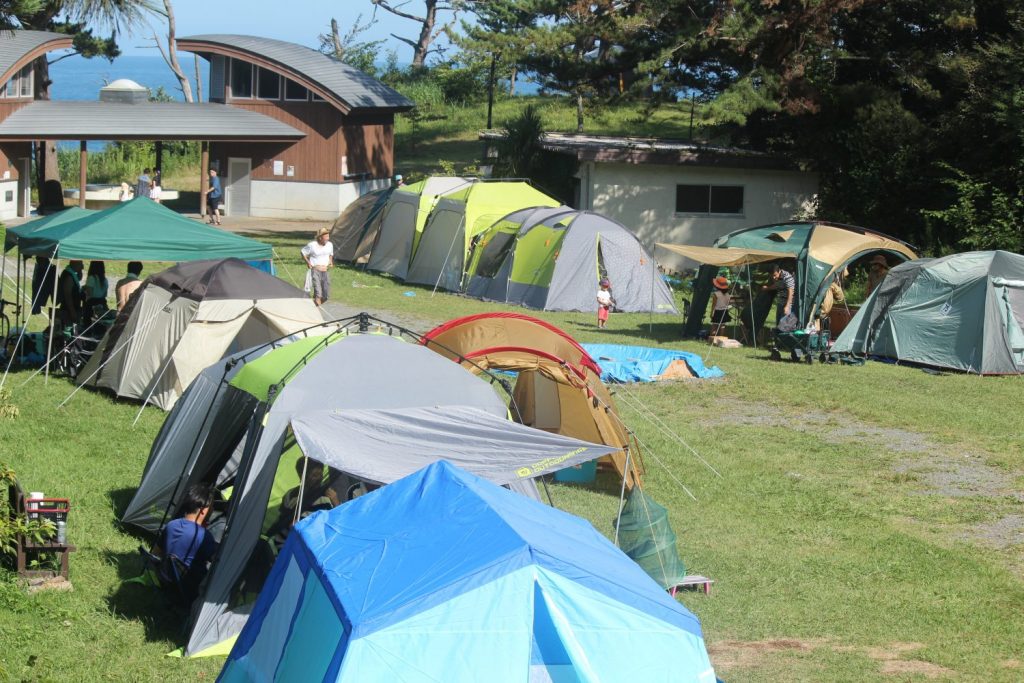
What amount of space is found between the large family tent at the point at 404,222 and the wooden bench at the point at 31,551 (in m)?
15.4

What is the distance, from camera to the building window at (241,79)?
107 ft

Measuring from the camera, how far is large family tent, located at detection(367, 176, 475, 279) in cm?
2272

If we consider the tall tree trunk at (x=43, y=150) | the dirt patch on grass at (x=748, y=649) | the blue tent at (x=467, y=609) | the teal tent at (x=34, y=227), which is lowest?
the dirt patch on grass at (x=748, y=649)

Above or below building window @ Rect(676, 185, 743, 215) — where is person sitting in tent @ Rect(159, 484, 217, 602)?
below

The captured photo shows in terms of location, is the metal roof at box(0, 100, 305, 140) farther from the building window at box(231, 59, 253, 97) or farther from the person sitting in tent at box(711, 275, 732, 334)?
the person sitting in tent at box(711, 275, 732, 334)

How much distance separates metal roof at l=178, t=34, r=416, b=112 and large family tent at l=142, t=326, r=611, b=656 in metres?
24.5

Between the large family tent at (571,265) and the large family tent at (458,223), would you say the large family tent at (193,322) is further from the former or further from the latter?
the large family tent at (458,223)

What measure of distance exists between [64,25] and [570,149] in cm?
1837

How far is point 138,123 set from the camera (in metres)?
29.7

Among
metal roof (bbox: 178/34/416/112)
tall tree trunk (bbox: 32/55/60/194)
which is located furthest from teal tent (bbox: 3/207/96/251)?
metal roof (bbox: 178/34/416/112)

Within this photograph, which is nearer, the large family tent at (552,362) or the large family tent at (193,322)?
Result: the large family tent at (552,362)

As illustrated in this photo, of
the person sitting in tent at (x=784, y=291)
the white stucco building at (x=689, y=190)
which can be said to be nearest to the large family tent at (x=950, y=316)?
the person sitting in tent at (x=784, y=291)

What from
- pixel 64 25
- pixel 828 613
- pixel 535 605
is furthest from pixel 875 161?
pixel 64 25

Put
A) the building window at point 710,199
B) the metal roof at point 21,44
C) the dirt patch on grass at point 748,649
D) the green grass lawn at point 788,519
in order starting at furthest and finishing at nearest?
the metal roof at point 21,44 → the building window at point 710,199 → the green grass lawn at point 788,519 → the dirt patch on grass at point 748,649
